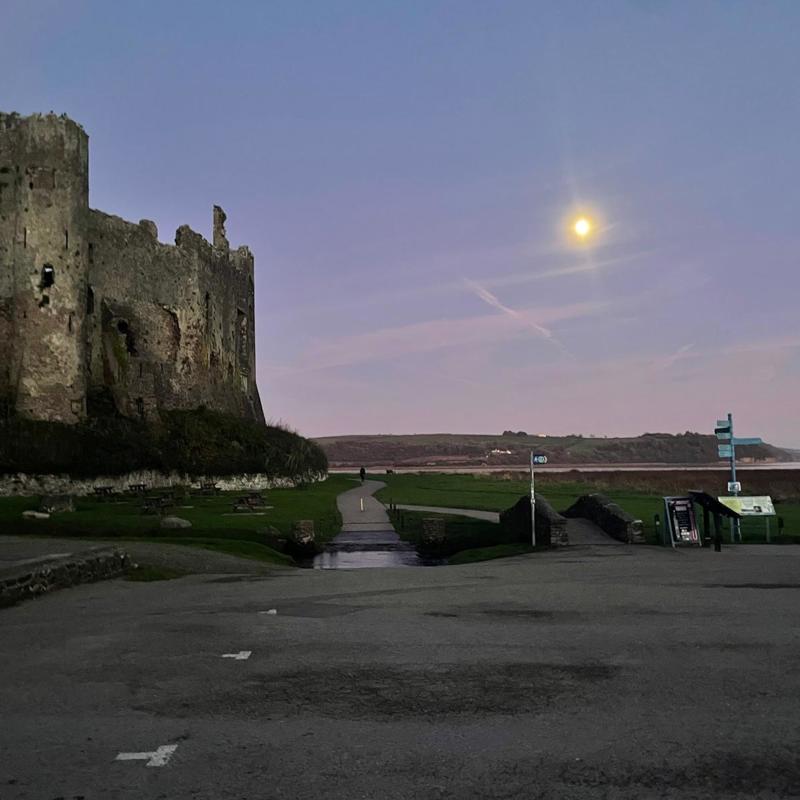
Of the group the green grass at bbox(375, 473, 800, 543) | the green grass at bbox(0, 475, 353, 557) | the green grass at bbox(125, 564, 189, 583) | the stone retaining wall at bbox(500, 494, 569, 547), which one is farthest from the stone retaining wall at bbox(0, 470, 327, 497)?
the green grass at bbox(125, 564, 189, 583)

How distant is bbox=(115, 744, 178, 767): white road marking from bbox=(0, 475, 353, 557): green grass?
19.5 m

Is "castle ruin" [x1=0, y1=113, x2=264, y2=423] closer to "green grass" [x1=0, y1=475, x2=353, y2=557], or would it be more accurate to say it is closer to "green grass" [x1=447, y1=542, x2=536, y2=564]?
"green grass" [x1=0, y1=475, x2=353, y2=557]

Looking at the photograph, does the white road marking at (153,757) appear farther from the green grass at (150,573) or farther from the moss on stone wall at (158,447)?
the moss on stone wall at (158,447)

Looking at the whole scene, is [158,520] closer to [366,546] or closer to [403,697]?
[366,546]

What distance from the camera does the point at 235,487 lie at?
58.0m

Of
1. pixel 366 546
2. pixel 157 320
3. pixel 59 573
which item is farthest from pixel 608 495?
pixel 59 573

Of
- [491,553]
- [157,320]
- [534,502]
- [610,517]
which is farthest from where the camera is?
[157,320]

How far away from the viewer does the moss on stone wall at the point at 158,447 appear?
151ft

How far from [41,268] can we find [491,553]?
3719cm

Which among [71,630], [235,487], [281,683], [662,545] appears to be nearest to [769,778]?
[281,683]

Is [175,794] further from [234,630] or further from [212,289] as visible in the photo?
[212,289]

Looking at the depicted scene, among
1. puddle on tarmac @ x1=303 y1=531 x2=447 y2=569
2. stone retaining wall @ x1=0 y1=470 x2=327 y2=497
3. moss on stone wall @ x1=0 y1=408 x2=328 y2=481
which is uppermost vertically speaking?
moss on stone wall @ x1=0 y1=408 x2=328 y2=481

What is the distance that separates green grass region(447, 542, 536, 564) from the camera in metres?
26.0

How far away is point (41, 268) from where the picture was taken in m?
51.0
